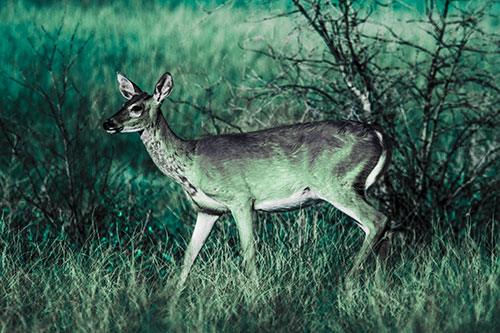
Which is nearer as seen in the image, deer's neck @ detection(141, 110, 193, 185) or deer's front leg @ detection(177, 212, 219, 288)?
deer's neck @ detection(141, 110, 193, 185)

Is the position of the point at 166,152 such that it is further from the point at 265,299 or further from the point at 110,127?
the point at 265,299

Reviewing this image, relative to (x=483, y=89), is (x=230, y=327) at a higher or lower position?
lower

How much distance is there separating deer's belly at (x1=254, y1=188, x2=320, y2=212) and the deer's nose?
0.81 meters

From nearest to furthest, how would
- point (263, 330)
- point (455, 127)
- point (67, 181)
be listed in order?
point (263, 330) → point (455, 127) → point (67, 181)

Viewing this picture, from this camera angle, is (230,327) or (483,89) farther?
(483,89)

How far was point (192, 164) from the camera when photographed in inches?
160

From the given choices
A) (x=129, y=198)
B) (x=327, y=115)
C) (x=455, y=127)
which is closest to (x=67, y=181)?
(x=129, y=198)

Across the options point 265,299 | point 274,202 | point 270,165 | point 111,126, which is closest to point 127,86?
point 111,126

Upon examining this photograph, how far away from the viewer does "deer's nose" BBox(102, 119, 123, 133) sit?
381 centimetres

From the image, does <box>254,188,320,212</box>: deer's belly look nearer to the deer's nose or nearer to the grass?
the grass

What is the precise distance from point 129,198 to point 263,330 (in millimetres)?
3056

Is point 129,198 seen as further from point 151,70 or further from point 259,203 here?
point 259,203

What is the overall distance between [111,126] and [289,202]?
990 mm

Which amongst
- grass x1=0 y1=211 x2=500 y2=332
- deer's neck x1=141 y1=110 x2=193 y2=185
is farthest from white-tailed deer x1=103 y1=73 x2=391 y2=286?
grass x1=0 y1=211 x2=500 y2=332
